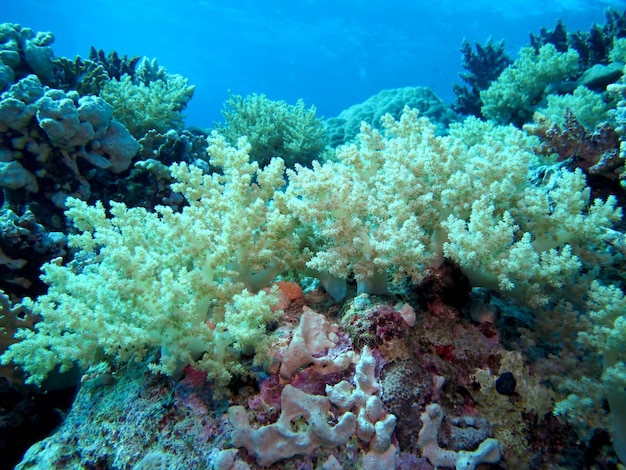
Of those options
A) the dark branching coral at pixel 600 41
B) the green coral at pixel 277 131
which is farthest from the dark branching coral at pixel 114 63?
the dark branching coral at pixel 600 41

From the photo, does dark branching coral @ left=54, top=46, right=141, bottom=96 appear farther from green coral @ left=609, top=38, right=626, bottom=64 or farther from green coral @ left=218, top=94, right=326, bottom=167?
green coral @ left=609, top=38, right=626, bottom=64

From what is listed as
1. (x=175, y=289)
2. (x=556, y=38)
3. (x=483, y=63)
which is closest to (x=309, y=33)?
(x=483, y=63)

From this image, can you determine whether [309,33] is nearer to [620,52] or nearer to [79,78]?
[620,52]

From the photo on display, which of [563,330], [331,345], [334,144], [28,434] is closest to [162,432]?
[331,345]

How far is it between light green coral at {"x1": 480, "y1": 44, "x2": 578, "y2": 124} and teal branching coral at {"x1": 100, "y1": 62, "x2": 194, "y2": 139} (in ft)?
21.4

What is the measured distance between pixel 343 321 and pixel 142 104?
5375mm

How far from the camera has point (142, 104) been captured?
580 cm

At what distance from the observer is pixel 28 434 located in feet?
9.59

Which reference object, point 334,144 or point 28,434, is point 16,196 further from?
point 334,144

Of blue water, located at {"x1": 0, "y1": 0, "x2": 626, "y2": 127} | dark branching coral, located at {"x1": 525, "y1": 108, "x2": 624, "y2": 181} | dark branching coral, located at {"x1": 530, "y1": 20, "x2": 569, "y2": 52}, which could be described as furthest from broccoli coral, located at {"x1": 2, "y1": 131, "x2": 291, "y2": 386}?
blue water, located at {"x1": 0, "y1": 0, "x2": 626, "y2": 127}

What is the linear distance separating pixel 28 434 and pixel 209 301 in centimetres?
222

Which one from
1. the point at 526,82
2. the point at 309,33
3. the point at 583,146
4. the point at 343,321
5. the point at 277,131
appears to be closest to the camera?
the point at 343,321

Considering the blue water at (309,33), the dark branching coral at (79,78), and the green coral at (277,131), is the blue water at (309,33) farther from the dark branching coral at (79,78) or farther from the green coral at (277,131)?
the dark branching coral at (79,78)

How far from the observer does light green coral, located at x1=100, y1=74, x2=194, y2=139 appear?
223 inches
